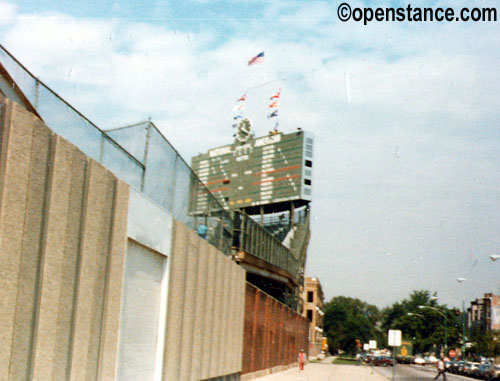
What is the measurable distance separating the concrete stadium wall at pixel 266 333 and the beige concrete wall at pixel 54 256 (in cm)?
1705

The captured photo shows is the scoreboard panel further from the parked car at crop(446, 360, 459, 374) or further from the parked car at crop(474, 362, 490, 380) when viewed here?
the parked car at crop(446, 360, 459, 374)

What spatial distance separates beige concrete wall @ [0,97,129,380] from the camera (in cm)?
855

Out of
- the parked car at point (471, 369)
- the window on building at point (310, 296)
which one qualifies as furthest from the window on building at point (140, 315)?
the window on building at point (310, 296)

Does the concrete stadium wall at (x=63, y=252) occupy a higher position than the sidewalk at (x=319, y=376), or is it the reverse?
the concrete stadium wall at (x=63, y=252)

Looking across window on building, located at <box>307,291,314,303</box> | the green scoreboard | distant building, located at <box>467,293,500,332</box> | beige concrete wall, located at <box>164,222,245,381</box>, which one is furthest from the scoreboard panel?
distant building, located at <box>467,293,500,332</box>

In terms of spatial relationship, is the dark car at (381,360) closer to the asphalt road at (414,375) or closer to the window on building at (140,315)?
the asphalt road at (414,375)

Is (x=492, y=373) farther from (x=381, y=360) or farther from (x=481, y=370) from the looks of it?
(x=381, y=360)

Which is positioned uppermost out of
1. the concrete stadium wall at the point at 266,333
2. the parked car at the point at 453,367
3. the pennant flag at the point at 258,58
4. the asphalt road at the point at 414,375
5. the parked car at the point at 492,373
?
the pennant flag at the point at 258,58

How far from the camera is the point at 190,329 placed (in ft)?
60.2

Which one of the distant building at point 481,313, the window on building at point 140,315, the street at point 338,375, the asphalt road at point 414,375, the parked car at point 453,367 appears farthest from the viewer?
the distant building at point 481,313

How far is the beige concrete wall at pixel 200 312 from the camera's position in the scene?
16.7m

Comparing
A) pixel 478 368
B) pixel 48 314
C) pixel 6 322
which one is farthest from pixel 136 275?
pixel 478 368

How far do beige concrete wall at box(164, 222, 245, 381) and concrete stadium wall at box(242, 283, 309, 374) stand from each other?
2.90 m

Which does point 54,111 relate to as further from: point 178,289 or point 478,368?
point 478,368
